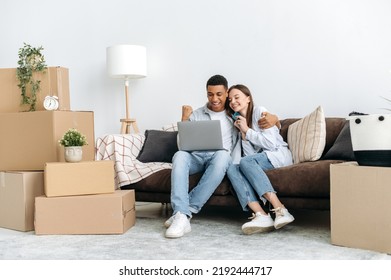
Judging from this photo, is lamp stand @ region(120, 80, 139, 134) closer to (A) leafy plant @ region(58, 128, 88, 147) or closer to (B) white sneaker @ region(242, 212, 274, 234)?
(A) leafy plant @ region(58, 128, 88, 147)

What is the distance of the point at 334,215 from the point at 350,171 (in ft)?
0.74

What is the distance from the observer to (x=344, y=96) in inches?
130

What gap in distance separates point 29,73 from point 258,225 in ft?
5.46

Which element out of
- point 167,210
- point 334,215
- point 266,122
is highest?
point 266,122

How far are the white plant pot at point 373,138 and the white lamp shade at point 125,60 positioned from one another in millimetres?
2086

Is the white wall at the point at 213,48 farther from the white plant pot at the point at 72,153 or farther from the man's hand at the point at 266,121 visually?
the white plant pot at the point at 72,153

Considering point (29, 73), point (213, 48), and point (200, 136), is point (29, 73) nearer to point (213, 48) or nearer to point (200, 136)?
point (200, 136)

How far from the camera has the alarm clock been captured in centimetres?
277

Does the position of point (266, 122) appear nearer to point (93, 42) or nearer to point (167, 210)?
point (167, 210)

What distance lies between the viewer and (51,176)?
250 cm

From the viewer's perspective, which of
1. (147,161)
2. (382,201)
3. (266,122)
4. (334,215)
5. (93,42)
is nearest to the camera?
(382,201)

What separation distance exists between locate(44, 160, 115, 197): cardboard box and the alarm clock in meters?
0.43

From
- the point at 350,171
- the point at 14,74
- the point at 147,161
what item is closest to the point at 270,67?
the point at 147,161

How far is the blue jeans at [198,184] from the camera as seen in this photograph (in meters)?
2.54
